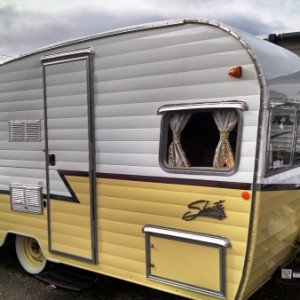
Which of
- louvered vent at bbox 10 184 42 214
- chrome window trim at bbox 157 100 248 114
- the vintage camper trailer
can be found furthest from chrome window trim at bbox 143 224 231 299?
louvered vent at bbox 10 184 42 214

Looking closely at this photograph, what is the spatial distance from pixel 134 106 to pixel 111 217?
121 centimetres

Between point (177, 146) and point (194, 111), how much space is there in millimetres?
405

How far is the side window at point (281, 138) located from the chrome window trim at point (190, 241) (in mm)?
822

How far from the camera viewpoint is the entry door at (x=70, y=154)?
4805 millimetres

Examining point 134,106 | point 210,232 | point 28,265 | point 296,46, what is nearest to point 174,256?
point 210,232

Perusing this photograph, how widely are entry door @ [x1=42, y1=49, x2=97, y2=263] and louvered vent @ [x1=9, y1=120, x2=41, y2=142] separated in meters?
0.19

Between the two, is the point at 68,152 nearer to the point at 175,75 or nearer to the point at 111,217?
the point at 111,217

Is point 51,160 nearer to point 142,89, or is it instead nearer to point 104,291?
point 142,89

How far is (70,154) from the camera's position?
5.01m

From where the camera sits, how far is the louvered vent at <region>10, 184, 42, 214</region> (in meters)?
5.41

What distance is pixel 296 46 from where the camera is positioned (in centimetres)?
606

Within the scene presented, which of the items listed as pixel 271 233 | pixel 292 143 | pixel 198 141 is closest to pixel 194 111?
pixel 198 141

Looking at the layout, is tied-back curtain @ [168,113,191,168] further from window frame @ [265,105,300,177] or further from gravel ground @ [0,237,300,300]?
gravel ground @ [0,237,300,300]

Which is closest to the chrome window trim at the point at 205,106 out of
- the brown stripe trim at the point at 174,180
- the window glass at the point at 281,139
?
the window glass at the point at 281,139
